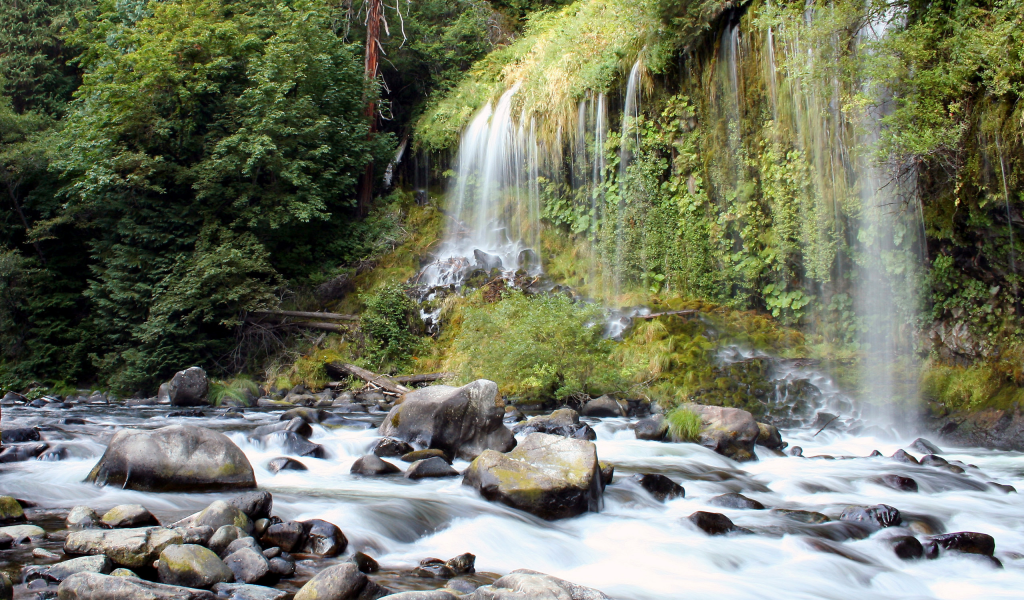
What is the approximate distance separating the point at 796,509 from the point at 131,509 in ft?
17.0

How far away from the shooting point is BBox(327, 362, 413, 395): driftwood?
40.1 ft

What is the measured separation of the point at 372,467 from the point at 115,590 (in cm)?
339

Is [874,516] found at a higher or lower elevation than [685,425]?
lower

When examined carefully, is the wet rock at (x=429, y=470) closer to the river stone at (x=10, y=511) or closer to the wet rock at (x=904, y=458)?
the river stone at (x=10, y=511)

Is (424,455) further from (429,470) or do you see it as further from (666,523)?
(666,523)

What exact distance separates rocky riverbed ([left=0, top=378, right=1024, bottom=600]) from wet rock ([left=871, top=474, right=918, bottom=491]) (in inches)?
0.9

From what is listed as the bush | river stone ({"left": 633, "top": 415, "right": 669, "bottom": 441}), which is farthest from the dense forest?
river stone ({"left": 633, "top": 415, "right": 669, "bottom": 441})

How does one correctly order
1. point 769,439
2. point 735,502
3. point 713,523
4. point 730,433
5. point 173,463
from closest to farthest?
point 713,523 → point 173,463 → point 735,502 → point 730,433 → point 769,439

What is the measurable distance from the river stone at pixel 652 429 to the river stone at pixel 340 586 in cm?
526

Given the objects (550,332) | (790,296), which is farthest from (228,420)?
(790,296)

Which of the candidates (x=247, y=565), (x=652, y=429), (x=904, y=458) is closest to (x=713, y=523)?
(x=652, y=429)

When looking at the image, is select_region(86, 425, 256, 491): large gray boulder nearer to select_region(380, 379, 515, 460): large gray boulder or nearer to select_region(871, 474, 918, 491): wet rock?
select_region(380, 379, 515, 460): large gray boulder

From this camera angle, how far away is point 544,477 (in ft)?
17.7

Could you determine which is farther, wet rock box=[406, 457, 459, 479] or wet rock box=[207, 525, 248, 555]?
wet rock box=[406, 457, 459, 479]
